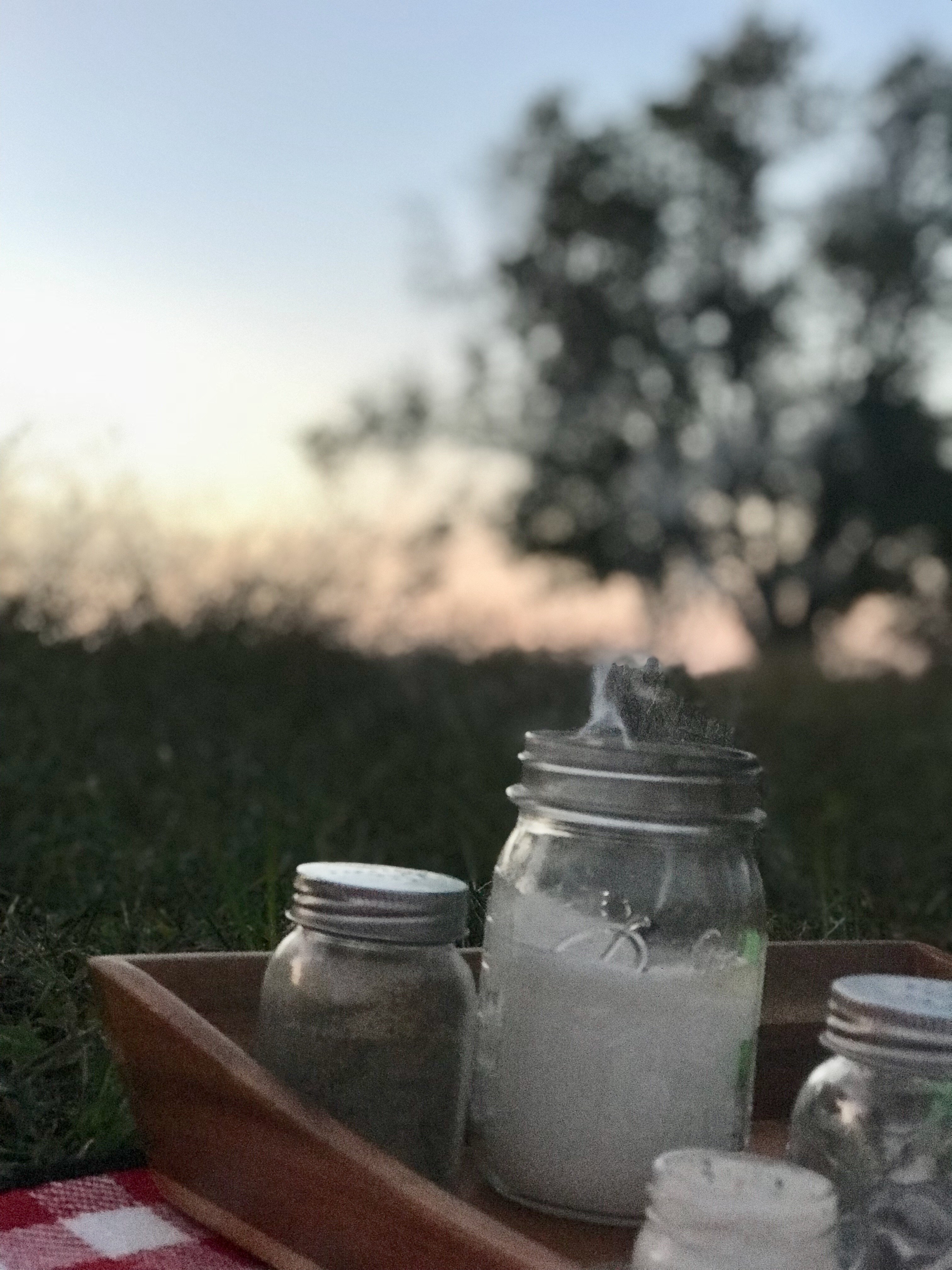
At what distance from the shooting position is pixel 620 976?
3.42 feet

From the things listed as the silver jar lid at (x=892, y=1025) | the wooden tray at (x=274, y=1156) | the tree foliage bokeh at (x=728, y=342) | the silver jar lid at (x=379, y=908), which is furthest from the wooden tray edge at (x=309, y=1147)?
the tree foliage bokeh at (x=728, y=342)

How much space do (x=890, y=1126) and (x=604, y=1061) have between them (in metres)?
0.18

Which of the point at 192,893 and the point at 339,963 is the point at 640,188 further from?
the point at 339,963

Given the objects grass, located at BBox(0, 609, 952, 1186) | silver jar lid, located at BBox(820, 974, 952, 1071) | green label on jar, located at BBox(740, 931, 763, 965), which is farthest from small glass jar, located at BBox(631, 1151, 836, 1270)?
grass, located at BBox(0, 609, 952, 1186)

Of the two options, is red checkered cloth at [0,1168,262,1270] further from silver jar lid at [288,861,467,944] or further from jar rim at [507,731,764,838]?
jar rim at [507,731,764,838]

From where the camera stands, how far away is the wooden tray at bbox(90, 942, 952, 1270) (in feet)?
3.13

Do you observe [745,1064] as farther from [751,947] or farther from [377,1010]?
[377,1010]

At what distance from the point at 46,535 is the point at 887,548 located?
12.5 meters

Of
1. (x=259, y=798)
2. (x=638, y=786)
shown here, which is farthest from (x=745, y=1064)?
(x=259, y=798)

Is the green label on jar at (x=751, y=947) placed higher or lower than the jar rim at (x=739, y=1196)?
higher

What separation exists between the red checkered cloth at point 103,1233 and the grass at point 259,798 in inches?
1.2

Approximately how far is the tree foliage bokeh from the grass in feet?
30.4

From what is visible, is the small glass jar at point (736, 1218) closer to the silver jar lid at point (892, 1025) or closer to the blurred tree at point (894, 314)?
the silver jar lid at point (892, 1025)

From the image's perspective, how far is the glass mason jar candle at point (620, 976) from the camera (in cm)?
105
